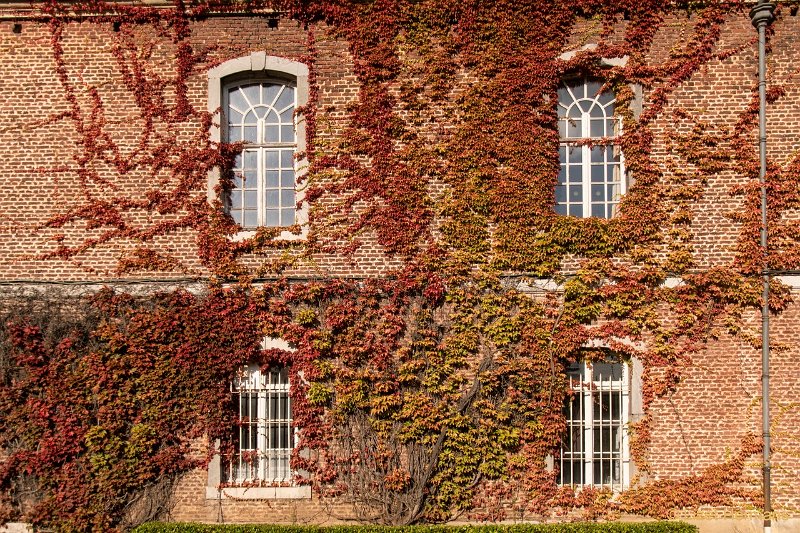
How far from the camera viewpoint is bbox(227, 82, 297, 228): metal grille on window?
903cm

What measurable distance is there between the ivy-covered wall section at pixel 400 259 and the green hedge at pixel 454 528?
1.72 ft

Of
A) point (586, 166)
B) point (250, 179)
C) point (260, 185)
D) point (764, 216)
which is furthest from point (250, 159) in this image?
point (764, 216)

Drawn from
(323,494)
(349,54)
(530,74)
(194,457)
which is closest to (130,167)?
(349,54)

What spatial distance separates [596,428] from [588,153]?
4.34 m

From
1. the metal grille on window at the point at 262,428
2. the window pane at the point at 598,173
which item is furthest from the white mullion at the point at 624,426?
the metal grille on window at the point at 262,428

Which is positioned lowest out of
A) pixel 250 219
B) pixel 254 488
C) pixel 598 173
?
pixel 254 488

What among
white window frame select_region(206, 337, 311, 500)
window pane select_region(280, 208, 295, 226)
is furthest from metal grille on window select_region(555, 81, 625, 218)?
white window frame select_region(206, 337, 311, 500)

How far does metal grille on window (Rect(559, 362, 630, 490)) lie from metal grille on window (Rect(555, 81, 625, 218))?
254cm

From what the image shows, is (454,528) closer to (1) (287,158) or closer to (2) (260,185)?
(2) (260,185)

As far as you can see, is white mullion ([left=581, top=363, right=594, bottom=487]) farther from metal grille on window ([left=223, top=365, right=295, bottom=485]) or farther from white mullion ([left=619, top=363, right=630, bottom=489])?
metal grille on window ([left=223, top=365, right=295, bottom=485])

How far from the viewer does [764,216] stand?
8500 millimetres

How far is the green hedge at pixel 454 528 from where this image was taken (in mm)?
7680

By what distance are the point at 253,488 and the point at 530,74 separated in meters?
7.67

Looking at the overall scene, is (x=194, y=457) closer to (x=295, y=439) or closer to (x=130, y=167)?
(x=295, y=439)
